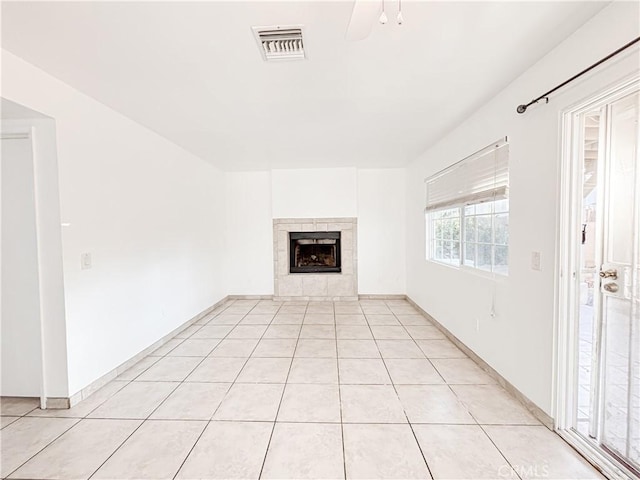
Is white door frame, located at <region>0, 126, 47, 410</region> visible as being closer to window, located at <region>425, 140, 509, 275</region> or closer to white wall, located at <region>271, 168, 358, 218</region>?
white wall, located at <region>271, 168, 358, 218</region>

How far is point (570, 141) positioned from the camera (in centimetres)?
172

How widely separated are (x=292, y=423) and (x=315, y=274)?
11.3ft

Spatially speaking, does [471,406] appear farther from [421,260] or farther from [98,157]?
[98,157]

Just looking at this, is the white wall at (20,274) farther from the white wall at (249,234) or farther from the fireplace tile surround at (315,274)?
the fireplace tile surround at (315,274)

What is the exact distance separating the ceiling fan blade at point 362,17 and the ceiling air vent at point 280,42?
512 millimetres

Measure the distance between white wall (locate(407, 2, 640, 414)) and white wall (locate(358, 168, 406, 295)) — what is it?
Result: 2.39 metres

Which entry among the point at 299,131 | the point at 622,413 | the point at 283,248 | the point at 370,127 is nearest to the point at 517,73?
the point at 370,127

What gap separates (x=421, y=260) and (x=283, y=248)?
8.09 ft

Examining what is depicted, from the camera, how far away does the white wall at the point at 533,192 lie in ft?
4.91

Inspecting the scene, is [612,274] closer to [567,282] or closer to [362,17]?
[567,282]

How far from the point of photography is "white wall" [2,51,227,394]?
2.15m

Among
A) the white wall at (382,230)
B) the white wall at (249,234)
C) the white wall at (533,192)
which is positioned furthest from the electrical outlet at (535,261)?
the white wall at (249,234)

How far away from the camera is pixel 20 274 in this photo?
2.21 meters

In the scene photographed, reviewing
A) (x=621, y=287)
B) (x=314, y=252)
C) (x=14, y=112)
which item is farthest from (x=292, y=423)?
(x=314, y=252)
